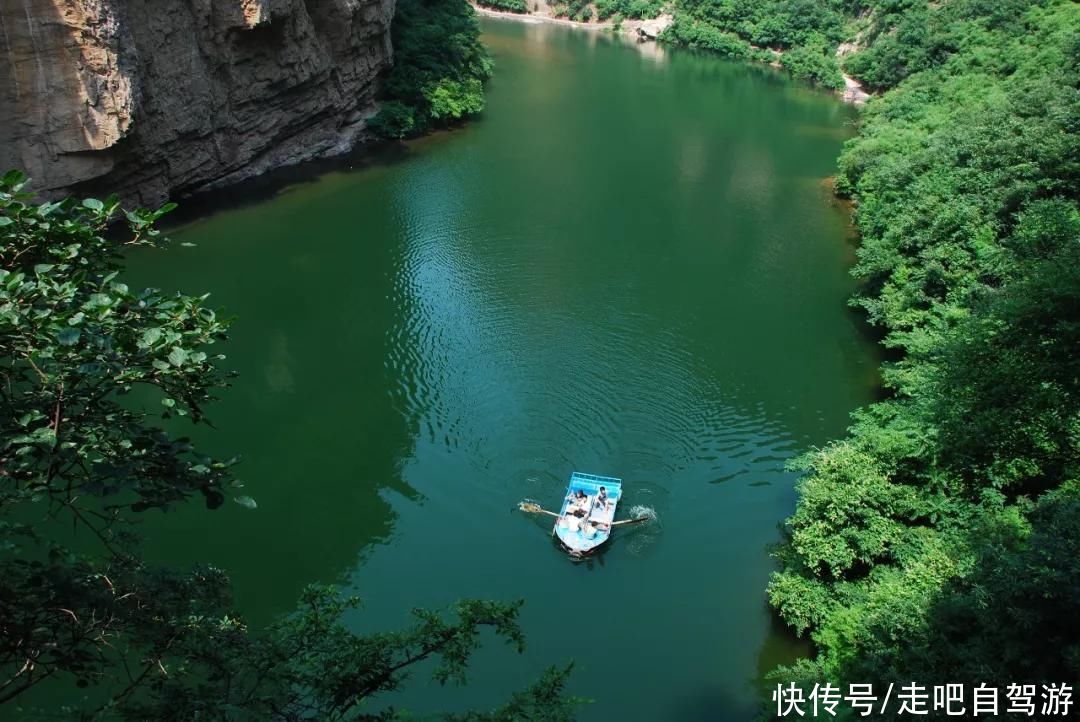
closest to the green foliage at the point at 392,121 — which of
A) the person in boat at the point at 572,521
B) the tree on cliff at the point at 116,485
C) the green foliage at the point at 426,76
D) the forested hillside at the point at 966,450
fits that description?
the green foliage at the point at 426,76

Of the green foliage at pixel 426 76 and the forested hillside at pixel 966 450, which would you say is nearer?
the forested hillside at pixel 966 450

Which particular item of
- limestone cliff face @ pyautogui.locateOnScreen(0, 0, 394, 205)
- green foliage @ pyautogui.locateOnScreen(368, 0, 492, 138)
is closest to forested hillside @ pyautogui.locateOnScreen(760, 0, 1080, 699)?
limestone cliff face @ pyautogui.locateOnScreen(0, 0, 394, 205)

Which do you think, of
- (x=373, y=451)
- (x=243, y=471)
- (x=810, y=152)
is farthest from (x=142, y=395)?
(x=810, y=152)

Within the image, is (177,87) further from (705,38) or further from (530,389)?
(705,38)

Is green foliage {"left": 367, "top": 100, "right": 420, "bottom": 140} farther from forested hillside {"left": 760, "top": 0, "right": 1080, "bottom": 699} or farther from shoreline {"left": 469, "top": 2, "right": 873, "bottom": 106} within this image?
shoreline {"left": 469, "top": 2, "right": 873, "bottom": 106}

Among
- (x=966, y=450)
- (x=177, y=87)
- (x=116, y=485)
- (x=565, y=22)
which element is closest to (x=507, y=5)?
(x=565, y=22)

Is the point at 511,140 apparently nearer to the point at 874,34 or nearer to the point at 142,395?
the point at 142,395

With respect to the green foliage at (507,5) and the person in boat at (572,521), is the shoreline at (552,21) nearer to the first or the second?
the green foliage at (507,5)
